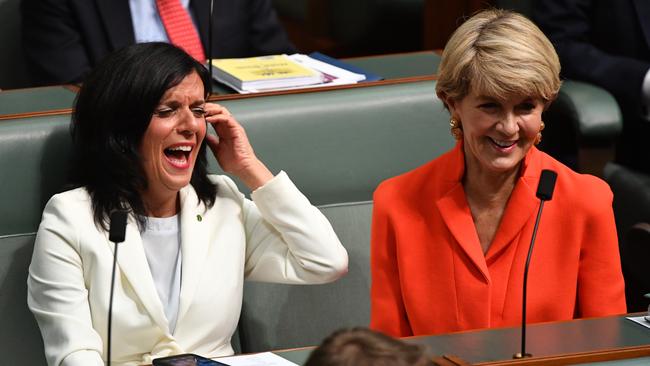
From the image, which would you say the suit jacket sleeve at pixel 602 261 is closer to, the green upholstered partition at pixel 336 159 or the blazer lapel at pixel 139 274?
the green upholstered partition at pixel 336 159

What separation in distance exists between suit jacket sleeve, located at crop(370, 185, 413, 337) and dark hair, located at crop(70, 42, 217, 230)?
33cm

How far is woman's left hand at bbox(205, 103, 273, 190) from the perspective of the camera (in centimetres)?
175

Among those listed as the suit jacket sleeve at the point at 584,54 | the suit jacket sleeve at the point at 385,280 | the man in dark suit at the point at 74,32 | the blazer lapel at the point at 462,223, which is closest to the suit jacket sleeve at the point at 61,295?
the suit jacket sleeve at the point at 385,280

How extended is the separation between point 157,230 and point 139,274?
0.29 ft

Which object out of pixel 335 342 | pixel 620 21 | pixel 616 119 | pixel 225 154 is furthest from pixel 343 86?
pixel 335 342

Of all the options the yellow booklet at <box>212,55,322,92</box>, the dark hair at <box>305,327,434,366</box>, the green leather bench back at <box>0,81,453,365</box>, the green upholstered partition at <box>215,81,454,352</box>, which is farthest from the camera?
the yellow booklet at <box>212,55,322,92</box>

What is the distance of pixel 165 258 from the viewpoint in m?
1.66

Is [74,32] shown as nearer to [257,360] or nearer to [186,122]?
[186,122]

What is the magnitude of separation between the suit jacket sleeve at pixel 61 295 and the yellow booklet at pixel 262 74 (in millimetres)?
554

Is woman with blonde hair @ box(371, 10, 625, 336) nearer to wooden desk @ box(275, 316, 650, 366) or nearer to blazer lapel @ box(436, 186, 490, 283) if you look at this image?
blazer lapel @ box(436, 186, 490, 283)

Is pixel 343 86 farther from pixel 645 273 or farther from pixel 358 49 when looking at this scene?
pixel 358 49

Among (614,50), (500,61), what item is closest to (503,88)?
(500,61)

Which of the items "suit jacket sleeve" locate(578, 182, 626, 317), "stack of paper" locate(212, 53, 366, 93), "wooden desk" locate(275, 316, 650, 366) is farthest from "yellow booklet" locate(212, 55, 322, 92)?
"wooden desk" locate(275, 316, 650, 366)

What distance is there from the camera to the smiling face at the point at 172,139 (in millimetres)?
1645
